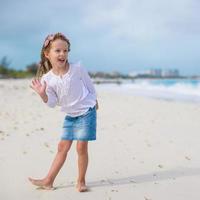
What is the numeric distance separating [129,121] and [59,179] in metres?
4.51

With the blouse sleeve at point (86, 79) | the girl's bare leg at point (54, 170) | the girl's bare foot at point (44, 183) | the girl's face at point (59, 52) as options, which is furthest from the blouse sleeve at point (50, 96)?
the girl's bare foot at point (44, 183)

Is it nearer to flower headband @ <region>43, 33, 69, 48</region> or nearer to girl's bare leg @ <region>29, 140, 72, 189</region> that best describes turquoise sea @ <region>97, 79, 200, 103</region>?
girl's bare leg @ <region>29, 140, 72, 189</region>

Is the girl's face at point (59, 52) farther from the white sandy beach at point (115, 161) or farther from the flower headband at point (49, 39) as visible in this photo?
Answer: the white sandy beach at point (115, 161)

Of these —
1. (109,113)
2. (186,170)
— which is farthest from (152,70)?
(186,170)

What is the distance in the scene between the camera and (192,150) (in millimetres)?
5707

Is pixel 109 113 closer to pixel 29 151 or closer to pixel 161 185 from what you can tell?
pixel 29 151

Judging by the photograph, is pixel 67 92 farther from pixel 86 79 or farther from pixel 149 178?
pixel 149 178

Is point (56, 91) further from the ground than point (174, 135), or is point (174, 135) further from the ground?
point (56, 91)

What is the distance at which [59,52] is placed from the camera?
153 inches

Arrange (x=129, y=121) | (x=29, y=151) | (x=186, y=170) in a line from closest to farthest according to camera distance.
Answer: (x=186, y=170) < (x=29, y=151) < (x=129, y=121)

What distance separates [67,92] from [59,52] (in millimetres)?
379

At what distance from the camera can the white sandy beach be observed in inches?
155

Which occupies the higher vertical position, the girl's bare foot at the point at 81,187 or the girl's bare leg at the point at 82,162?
the girl's bare leg at the point at 82,162

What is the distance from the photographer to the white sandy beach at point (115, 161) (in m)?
3.94
